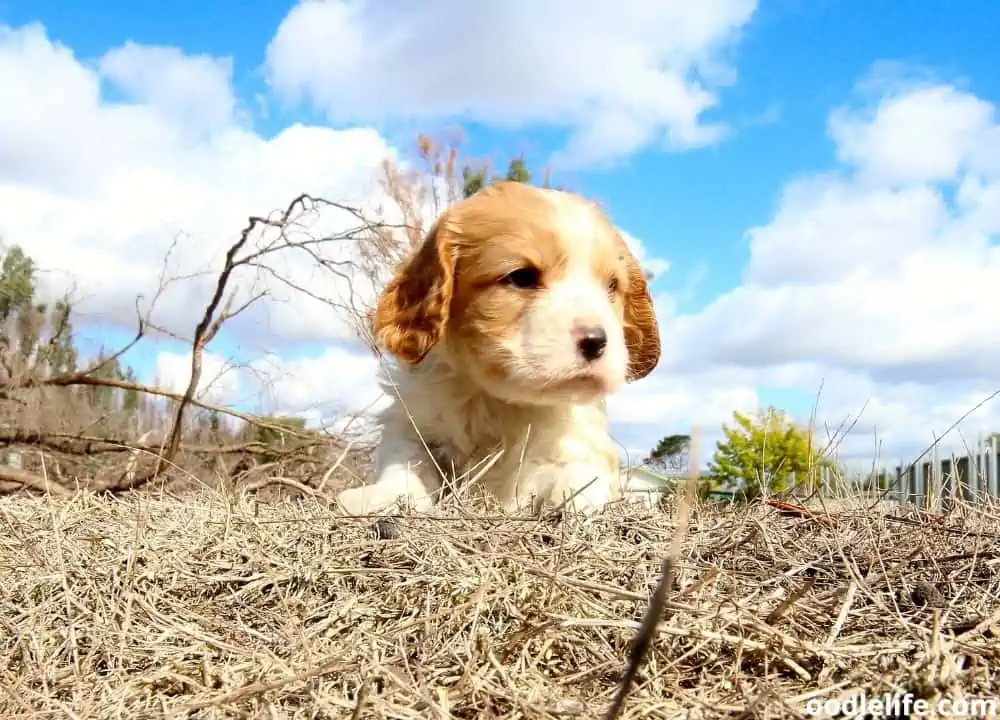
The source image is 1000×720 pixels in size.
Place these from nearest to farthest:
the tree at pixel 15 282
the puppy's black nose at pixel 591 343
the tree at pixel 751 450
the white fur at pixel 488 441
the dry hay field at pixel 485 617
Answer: the dry hay field at pixel 485 617 < the puppy's black nose at pixel 591 343 < the white fur at pixel 488 441 < the tree at pixel 15 282 < the tree at pixel 751 450

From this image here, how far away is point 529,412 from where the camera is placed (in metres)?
3.18

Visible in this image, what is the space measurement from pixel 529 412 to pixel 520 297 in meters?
0.47

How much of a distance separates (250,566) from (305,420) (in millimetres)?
4333

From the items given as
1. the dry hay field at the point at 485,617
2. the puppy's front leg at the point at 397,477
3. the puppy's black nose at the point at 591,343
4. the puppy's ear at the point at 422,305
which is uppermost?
the puppy's ear at the point at 422,305

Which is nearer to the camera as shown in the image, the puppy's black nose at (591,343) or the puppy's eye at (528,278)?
the puppy's black nose at (591,343)

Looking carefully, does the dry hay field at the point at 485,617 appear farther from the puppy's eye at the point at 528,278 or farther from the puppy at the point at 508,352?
the puppy's eye at the point at 528,278

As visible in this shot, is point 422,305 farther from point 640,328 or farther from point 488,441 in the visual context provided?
point 640,328

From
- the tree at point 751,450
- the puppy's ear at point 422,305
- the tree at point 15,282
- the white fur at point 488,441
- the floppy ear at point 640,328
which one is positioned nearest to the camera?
the white fur at point 488,441

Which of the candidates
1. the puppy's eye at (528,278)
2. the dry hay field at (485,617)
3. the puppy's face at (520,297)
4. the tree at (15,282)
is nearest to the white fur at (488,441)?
the puppy's face at (520,297)

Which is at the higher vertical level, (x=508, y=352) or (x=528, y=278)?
(x=528, y=278)

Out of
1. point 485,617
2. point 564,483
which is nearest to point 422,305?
point 564,483

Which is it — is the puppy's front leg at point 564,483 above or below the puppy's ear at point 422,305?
below

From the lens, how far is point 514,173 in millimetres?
10570

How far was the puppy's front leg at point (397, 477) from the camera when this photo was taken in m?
2.79
